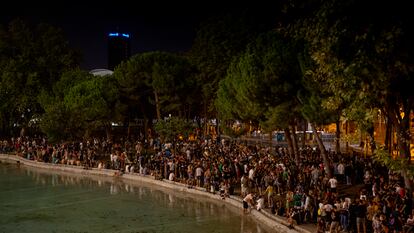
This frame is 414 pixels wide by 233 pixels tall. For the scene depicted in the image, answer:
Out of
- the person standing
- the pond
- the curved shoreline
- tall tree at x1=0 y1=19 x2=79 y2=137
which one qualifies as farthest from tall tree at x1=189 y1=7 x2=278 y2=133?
tall tree at x1=0 y1=19 x2=79 y2=137

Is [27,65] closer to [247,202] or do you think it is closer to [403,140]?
[247,202]

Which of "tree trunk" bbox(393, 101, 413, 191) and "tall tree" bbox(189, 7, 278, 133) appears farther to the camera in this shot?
"tall tree" bbox(189, 7, 278, 133)

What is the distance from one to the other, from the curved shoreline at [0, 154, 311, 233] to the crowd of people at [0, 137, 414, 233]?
33 cm

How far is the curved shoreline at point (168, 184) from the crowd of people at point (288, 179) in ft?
1.09

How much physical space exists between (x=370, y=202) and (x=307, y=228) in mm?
2470

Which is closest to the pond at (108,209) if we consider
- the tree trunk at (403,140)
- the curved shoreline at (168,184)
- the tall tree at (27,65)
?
the curved shoreline at (168,184)

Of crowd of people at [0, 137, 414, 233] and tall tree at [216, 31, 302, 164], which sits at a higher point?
tall tree at [216, 31, 302, 164]

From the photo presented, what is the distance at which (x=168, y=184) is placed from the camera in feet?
104

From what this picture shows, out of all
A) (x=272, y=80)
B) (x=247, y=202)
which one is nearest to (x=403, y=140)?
(x=247, y=202)

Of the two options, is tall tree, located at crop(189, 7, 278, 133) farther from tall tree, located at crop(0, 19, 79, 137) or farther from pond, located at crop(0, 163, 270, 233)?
tall tree, located at crop(0, 19, 79, 137)

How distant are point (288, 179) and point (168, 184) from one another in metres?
9.26

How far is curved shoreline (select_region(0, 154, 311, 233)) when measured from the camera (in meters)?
20.9

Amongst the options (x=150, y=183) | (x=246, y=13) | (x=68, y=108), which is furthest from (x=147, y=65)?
(x=150, y=183)

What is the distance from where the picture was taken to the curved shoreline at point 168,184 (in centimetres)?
2089
